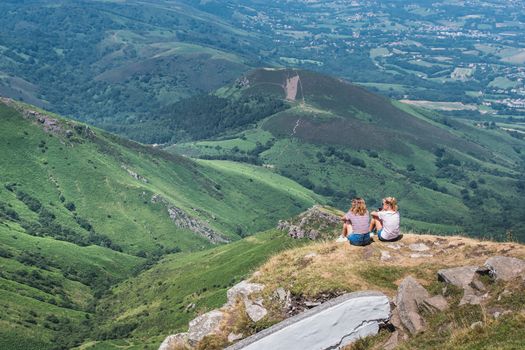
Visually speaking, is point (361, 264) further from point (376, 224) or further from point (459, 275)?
point (459, 275)

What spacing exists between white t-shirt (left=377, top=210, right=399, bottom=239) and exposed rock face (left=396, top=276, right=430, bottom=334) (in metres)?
8.32

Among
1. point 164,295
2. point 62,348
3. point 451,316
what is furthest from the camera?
point 164,295

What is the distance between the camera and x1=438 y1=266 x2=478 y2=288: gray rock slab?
1383 inches

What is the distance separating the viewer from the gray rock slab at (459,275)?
115 feet

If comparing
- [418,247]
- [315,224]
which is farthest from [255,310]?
[315,224]

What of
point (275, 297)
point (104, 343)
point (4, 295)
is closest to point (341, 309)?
point (275, 297)

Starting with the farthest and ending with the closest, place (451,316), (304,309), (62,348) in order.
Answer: (62,348) < (304,309) < (451,316)

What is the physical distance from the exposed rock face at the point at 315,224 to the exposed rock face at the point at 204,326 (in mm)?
115341

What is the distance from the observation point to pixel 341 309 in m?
32.5

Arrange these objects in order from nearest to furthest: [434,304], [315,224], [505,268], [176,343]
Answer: [434,304] < [505,268] < [176,343] < [315,224]

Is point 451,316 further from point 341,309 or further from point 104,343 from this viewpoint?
point 104,343

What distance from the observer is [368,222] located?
4253 cm

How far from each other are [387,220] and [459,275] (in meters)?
8.47

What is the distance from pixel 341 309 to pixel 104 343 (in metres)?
116
